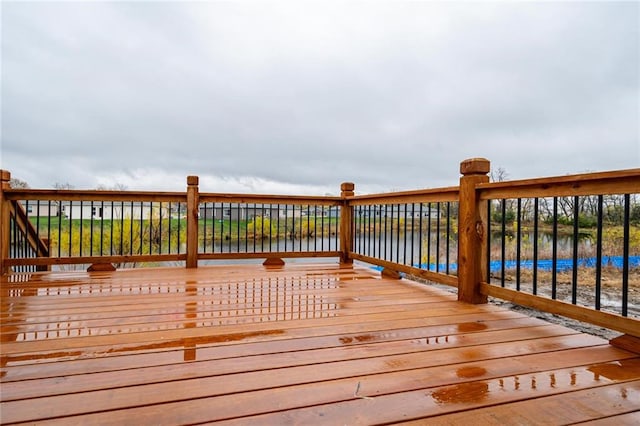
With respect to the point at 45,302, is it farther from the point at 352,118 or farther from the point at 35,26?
the point at 352,118

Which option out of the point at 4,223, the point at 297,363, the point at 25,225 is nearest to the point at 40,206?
the point at 25,225

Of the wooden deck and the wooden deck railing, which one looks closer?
the wooden deck

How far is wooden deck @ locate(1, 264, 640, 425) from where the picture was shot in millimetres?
1072

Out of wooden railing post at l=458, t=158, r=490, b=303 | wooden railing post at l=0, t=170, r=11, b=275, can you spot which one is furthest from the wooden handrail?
wooden railing post at l=458, t=158, r=490, b=303

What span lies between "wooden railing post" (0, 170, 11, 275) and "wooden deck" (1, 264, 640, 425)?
47.7 inches

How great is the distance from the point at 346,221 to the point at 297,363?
3101 mm

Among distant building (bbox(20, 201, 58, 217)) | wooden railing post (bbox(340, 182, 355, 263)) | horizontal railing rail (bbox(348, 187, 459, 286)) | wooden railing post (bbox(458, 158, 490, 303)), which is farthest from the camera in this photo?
wooden railing post (bbox(340, 182, 355, 263))

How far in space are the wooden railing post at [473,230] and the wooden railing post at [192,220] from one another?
9.11 ft

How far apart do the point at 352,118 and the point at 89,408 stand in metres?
9.84

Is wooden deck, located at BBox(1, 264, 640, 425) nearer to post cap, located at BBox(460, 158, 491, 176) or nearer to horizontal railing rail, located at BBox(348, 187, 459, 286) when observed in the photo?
horizontal railing rail, located at BBox(348, 187, 459, 286)

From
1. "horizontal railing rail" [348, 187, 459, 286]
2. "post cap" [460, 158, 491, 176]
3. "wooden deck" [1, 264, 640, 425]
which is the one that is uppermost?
"post cap" [460, 158, 491, 176]

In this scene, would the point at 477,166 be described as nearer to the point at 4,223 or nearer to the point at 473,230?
the point at 473,230

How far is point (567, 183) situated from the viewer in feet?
5.94

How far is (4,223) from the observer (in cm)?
333
